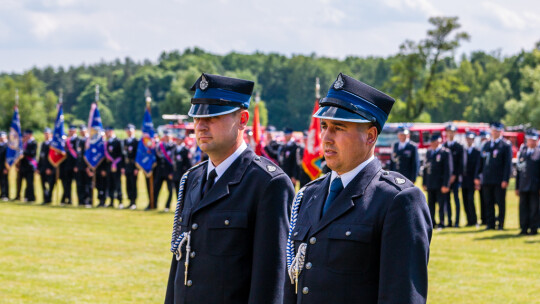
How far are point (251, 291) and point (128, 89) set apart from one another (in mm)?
144274

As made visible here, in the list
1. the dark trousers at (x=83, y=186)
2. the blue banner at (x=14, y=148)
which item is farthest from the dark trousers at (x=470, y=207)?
the blue banner at (x=14, y=148)

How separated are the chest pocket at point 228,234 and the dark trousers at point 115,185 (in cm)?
1889

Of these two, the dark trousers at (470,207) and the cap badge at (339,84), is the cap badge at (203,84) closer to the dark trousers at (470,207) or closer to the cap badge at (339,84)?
the cap badge at (339,84)

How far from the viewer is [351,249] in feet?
10.8

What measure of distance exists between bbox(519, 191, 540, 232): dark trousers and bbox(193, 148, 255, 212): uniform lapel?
507 inches

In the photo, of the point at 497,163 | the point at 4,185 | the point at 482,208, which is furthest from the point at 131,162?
the point at 497,163

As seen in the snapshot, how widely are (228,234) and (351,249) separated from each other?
95 cm

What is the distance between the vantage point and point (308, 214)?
3543mm

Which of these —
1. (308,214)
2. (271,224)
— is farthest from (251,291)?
(308,214)

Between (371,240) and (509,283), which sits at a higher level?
(371,240)

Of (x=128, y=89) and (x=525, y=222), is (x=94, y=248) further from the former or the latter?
(x=128, y=89)

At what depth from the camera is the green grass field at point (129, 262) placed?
9.93 metres

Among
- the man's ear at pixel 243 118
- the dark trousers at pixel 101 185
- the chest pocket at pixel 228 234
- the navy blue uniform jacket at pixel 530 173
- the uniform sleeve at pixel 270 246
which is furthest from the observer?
the dark trousers at pixel 101 185

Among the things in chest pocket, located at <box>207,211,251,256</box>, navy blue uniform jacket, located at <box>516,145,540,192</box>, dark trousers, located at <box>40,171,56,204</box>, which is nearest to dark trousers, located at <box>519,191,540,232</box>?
navy blue uniform jacket, located at <box>516,145,540,192</box>
